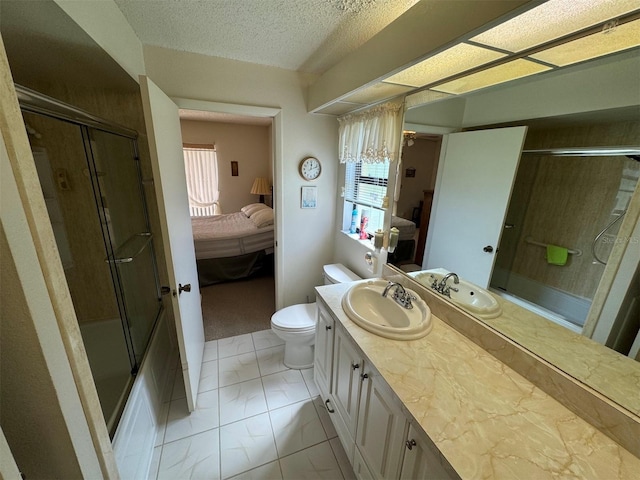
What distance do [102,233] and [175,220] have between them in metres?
0.65

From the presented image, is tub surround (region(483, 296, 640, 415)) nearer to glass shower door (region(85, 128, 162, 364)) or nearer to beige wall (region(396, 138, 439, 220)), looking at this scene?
beige wall (region(396, 138, 439, 220))

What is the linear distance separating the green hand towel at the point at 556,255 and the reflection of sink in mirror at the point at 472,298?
0.29 metres

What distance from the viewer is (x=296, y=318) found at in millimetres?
1996

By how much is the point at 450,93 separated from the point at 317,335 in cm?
165

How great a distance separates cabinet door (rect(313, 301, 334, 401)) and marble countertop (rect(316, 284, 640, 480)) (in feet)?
1.23

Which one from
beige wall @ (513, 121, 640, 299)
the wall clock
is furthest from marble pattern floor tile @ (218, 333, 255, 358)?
beige wall @ (513, 121, 640, 299)

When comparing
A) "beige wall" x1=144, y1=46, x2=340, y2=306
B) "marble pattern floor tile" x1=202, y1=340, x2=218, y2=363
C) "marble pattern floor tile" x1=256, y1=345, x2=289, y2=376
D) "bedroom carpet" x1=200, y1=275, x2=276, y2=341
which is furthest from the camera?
"bedroom carpet" x1=200, y1=275, x2=276, y2=341

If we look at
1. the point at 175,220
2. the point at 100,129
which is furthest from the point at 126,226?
the point at 100,129

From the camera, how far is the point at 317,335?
172 cm

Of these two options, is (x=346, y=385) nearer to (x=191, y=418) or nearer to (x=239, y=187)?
(x=191, y=418)

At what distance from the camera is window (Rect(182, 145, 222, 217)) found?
4766 mm

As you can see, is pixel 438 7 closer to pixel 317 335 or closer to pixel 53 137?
pixel 317 335

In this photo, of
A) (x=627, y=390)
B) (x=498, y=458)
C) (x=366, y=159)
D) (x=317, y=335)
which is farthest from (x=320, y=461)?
(x=366, y=159)

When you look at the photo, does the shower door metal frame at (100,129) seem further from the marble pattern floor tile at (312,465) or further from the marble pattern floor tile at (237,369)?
the marble pattern floor tile at (312,465)
